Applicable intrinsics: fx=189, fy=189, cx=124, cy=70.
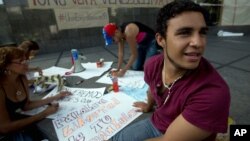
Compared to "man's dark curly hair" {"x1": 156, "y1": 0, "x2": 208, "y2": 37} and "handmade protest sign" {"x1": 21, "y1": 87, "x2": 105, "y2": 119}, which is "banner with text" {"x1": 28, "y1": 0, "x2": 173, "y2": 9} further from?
"man's dark curly hair" {"x1": 156, "y1": 0, "x2": 208, "y2": 37}

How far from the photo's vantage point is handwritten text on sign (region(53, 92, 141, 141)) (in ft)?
4.21

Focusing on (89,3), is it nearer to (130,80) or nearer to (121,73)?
(121,73)

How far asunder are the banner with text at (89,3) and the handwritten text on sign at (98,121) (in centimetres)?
347

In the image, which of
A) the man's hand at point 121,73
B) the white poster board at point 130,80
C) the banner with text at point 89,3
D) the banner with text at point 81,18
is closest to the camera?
the white poster board at point 130,80

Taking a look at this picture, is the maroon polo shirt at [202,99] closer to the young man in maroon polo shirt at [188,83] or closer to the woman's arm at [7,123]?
the young man in maroon polo shirt at [188,83]

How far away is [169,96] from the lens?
93cm

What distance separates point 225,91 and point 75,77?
1.96 metres

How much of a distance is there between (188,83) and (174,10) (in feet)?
1.11

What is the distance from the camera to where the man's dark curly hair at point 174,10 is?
85 centimetres

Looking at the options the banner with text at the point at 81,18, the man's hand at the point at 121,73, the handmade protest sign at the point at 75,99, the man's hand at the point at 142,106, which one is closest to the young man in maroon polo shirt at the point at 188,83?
the man's hand at the point at 142,106

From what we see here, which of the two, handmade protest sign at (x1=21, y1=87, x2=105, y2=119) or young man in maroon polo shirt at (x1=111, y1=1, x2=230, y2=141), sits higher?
young man in maroon polo shirt at (x1=111, y1=1, x2=230, y2=141)

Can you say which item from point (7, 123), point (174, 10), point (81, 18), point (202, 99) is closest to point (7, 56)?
point (7, 123)

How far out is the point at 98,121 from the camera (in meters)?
1.41

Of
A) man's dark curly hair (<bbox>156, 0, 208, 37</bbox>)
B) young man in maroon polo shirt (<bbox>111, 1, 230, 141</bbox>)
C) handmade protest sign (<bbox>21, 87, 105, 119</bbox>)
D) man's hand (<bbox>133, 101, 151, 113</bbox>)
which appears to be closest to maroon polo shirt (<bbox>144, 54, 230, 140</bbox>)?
young man in maroon polo shirt (<bbox>111, 1, 230, 141</bbox>)
